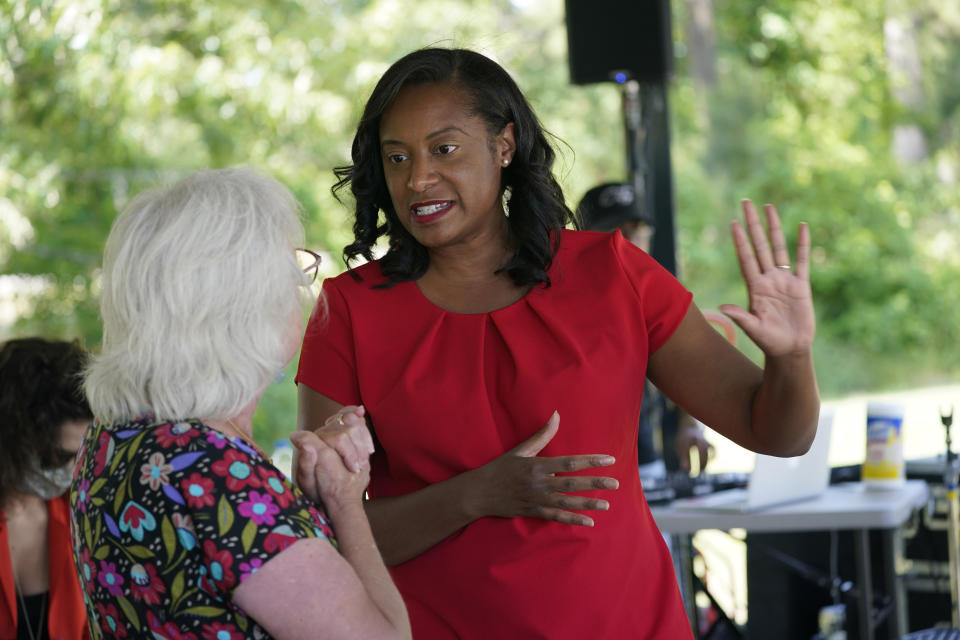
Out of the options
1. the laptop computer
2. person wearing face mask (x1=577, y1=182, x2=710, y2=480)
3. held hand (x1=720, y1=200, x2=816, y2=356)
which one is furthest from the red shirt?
person wearing face mask (x1=577, y1=182, x2=710, y2=480)

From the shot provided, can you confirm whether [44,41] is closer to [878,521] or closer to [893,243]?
[878,521]

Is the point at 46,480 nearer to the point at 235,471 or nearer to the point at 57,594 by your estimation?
the point at 57,594

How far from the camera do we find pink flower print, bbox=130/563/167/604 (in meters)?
1.21

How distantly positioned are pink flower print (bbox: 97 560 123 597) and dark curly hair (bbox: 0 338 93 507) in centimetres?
111

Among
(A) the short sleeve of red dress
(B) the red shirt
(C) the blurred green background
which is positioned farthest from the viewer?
(C) the blurred green background

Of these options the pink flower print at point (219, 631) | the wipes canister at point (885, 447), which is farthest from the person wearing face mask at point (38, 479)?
the wipes canister at point (885, 447)

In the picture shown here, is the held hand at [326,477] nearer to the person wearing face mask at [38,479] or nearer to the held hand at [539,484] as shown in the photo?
the held hand at [539,484]

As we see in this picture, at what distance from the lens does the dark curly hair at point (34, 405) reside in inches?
90.4

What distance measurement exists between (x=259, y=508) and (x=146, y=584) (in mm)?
156

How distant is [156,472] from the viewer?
1.21 m

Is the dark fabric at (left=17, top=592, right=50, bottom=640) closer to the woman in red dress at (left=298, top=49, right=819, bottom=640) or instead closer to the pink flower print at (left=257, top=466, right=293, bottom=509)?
the woman in red dress at (left=298, top=49, right=819, bottom=640)

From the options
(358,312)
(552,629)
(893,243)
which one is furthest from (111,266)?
(893,243)

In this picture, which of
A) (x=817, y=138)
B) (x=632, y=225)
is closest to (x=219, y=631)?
(x=632, y=225)

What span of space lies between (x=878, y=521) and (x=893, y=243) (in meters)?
9.75
